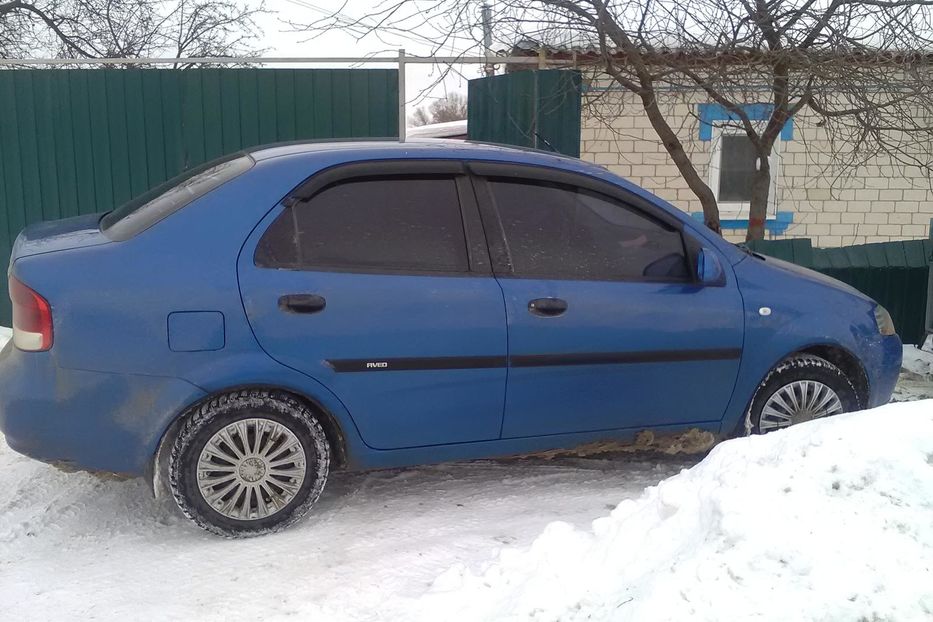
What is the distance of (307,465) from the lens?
374 cm

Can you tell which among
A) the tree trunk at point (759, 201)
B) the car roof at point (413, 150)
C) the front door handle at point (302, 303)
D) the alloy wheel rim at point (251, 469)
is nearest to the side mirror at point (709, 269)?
the car roof at point (413, 150)

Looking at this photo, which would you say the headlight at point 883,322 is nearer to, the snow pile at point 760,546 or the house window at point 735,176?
the snow pile at point 760,546

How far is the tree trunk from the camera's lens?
284 inches

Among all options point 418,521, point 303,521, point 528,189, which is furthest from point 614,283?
point 303,521

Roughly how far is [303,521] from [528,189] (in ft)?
5.96

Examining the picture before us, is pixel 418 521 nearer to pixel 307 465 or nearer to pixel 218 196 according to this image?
pixel 307 465

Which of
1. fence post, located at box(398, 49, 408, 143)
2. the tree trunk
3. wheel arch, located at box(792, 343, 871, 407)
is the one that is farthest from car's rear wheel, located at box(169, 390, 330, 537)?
the tree trunk

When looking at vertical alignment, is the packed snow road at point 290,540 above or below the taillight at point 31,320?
below

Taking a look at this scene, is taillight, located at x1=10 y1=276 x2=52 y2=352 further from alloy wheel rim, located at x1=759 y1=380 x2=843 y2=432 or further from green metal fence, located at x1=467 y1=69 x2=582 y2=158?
green metal fence, located at x1=467 y1=69 x2=582 y2=158

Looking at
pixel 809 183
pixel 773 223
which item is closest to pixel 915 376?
pixel 773 223

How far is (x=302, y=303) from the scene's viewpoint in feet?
11.9

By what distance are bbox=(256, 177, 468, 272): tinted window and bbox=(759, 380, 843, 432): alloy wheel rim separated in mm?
1709

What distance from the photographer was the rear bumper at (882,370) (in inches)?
177

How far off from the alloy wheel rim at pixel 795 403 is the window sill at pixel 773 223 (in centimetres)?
587
